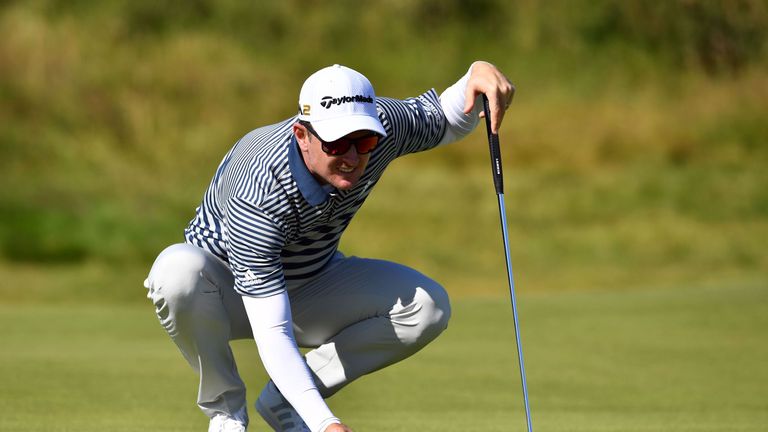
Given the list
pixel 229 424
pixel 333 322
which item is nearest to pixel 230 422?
pixel 229 424

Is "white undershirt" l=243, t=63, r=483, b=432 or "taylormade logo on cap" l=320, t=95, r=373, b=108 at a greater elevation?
"taylormade logo on cap" l=320, t=95, r=373, b=108

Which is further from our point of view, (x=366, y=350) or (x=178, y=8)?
(x=178, y=8)

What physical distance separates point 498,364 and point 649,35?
1051cm

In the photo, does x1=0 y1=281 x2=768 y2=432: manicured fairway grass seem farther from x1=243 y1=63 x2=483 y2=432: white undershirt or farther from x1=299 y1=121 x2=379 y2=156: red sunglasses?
x1=299 y1=121 x2=379 y2=156: red sunglasses

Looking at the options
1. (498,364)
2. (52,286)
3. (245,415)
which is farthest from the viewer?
(52,286)

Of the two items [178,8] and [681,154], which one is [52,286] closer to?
[178,8]

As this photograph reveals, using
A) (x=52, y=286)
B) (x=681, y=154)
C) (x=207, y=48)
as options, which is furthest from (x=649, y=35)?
(x=52, y=286)

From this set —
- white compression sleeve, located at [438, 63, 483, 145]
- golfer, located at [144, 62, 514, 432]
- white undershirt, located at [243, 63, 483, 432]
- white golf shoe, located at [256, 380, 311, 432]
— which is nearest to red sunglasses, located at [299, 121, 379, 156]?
golfer, located at [144, 62, 514, 432]

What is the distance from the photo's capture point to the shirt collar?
111 inches

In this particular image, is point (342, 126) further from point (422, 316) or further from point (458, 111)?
point (422, 316)

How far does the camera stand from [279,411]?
129 inches

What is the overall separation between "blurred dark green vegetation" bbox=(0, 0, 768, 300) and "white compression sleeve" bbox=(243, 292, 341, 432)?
8.77 m

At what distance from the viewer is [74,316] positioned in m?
7.67

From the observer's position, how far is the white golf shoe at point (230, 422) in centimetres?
324
